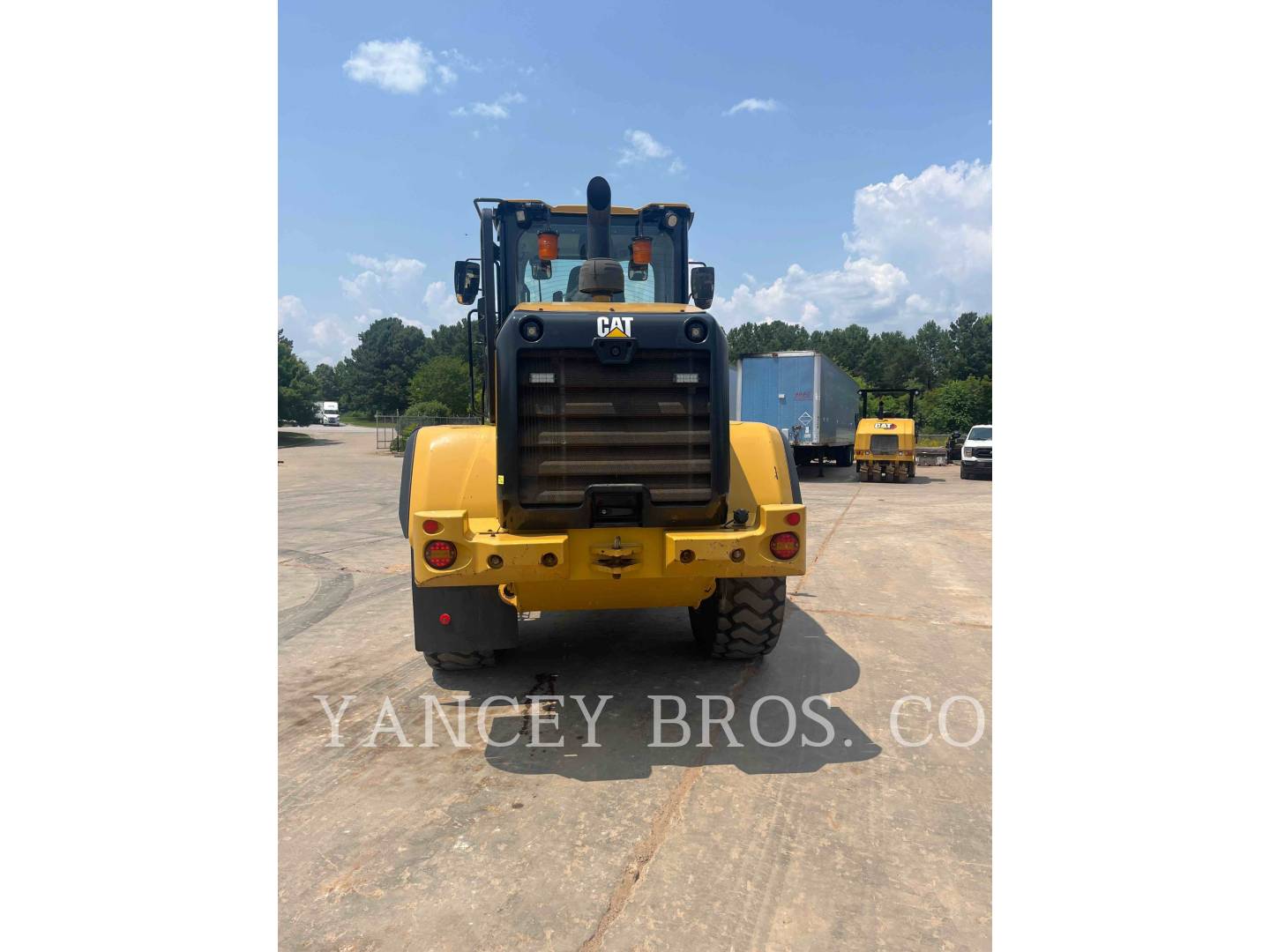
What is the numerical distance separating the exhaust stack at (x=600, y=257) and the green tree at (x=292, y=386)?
2090 inches

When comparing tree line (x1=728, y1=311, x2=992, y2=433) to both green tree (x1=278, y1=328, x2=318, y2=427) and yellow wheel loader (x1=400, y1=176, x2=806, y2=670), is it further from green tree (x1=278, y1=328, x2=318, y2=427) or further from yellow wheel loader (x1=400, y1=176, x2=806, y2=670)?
yellow wheel loader (x1=400, y1=176, x2=806, y2=670)

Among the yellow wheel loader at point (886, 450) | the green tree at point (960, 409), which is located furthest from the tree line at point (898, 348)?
the yellow wheel loader at point (886, 450)

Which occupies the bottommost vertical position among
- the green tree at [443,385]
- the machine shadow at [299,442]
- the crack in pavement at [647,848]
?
the crack in pavement at [647,848]

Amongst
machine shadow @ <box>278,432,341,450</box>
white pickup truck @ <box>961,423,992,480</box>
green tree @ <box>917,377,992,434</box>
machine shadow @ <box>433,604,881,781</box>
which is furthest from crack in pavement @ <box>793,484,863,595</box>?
machine shadow @ <box>278,432,341,450</box>

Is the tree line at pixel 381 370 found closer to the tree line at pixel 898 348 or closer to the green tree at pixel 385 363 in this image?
the green tree at pixel 385 363

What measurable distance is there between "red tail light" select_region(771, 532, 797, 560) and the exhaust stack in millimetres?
1687

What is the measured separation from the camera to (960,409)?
47719 millimetres

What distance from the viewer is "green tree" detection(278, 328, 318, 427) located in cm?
5425

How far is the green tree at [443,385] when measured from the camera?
2178 inches

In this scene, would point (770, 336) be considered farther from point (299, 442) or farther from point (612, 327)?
point (612, 327)

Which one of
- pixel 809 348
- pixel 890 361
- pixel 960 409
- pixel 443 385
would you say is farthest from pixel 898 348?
pixel 443 385

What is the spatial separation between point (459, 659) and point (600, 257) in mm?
2752

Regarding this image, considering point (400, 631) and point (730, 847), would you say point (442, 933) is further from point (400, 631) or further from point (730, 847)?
point (400, 631)

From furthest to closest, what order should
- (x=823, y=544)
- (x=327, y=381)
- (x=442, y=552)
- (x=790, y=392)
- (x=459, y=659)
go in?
(x=327, y=381), (x=790, y=392), (x=823, y=544), (x=459, y=659), (x=442, y=552)
